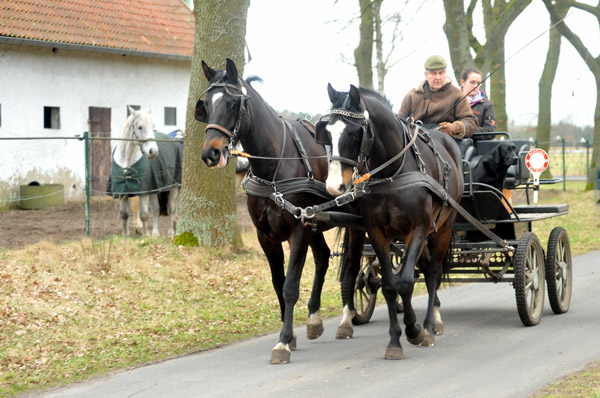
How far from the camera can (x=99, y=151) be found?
73.2 feet

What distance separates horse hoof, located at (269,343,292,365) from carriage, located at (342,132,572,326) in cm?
162

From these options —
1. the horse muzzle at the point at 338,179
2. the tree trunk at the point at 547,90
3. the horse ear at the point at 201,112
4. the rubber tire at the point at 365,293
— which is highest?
the tree trunk at the point at 547,90

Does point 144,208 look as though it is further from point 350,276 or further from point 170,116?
point 170,116

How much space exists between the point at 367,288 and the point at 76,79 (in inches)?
639

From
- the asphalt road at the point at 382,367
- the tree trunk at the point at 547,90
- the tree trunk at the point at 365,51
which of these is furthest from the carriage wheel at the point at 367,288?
the tree trunk at the point at 547,90

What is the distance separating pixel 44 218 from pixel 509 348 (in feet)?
40.4

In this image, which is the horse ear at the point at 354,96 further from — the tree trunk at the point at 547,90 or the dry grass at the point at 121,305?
the tree trunk at the point at 547,90

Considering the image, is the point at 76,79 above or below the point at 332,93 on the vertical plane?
above

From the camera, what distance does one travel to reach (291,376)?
248 inches

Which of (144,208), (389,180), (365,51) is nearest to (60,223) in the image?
(144,208)

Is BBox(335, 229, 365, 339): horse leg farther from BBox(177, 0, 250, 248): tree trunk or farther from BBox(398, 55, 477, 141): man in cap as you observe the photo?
BBox(177, 0, 250, 248): tree trunk

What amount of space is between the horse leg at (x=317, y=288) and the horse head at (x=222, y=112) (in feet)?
5.36

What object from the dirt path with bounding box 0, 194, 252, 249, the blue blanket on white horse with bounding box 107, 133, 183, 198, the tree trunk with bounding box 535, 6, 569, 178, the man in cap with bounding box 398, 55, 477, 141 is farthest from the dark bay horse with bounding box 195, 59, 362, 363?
the tree trunk with bounding box 535, 6, 569, 178

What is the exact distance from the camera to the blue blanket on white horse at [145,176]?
561 inches
